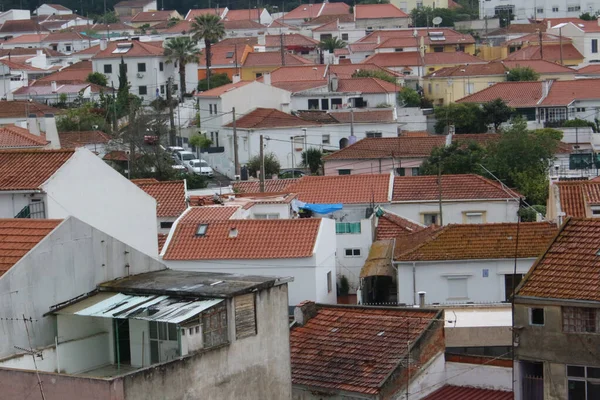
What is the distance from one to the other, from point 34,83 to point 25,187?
6101 centimetres

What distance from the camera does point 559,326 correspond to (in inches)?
792

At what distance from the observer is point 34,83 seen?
8419 centimetres

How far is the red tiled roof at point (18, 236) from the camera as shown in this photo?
1684cm

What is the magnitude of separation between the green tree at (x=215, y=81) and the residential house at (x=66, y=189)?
2273 inches

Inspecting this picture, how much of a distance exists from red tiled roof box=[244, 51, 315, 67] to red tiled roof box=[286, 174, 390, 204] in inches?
1860

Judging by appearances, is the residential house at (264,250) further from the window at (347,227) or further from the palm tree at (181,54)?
the palm tree at (181,54)

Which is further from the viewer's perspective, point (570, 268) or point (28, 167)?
point (28, 167)

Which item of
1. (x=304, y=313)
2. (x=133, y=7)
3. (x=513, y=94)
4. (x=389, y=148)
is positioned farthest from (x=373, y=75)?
(x=133, y=7)

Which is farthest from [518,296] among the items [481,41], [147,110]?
[481,41]

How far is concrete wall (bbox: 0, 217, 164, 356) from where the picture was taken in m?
16.6

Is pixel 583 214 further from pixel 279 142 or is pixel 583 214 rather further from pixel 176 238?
pixel 279 142

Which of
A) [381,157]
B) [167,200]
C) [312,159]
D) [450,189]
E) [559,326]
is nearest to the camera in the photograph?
[559,326]

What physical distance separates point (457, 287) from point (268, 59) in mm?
61000

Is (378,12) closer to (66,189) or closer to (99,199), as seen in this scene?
(99,199)
